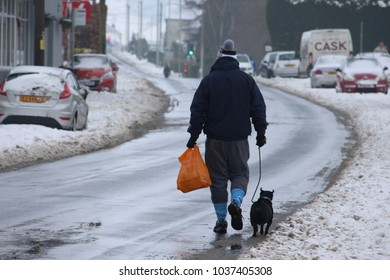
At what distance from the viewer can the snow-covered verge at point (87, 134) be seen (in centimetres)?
2005

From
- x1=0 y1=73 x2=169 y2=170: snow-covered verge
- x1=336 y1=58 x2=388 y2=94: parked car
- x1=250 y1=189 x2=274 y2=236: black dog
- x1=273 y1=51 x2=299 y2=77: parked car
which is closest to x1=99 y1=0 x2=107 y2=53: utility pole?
x1=273 y1=51 x2=299 y2=77: parked car

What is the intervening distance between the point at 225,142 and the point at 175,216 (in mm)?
1435

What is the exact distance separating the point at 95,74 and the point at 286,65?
1022 inches

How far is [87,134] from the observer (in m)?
23.9

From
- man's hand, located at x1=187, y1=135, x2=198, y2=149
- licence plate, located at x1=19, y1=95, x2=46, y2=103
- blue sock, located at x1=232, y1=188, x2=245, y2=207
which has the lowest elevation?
licence plate, located at x1=19, y1=95, x2=46, y2=103

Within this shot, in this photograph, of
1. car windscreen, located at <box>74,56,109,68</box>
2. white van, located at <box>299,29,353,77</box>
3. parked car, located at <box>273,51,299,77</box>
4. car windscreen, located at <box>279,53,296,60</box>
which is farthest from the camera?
car windscreen, located at <box>279,53,296,60</box>

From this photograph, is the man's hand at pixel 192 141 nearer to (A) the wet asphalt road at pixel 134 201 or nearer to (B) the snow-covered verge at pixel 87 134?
(A) the wet asphalt road at pixel 134 201

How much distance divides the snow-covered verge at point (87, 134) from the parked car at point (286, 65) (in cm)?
2938

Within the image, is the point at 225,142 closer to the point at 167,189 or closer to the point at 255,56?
the point at 167,189

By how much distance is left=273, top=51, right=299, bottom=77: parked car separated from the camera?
6675 cm

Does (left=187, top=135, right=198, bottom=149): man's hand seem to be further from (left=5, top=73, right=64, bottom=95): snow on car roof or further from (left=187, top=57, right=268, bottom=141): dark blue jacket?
(left=5, top=73, right=64, bottom=95): snow on car roof

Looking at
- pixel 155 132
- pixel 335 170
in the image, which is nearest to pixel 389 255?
pixel 335 170

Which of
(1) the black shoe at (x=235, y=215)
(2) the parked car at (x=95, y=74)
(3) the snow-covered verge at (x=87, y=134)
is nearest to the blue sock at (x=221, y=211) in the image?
Result: (1) the black shoe at (x=235, y=215)

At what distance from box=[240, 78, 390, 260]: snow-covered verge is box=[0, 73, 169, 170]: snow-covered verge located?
530 centimetres
